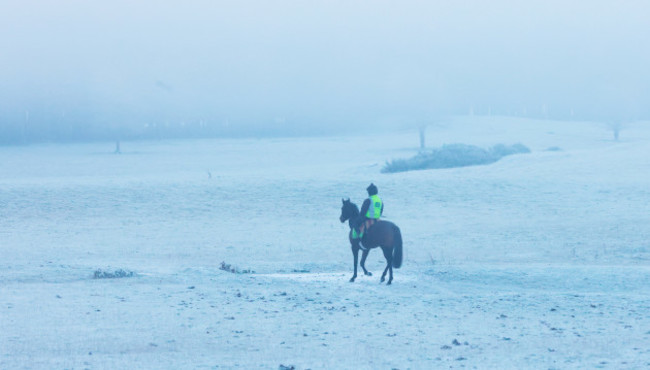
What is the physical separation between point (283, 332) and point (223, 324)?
0.89 m

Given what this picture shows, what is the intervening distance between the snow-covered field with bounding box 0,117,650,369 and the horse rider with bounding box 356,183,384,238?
0.98m

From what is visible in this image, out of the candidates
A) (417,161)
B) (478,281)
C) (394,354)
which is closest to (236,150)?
(417,161)

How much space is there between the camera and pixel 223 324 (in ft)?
34.7

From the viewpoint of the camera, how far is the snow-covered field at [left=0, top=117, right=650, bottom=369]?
925 centimetres

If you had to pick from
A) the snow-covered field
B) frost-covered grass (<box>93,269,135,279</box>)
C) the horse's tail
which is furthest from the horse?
frost-covered grass (<box>93,269,135,279</box>)

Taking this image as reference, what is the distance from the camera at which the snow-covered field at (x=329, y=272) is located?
9.25 metres

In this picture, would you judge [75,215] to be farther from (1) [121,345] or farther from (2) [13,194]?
(1) [121,345]

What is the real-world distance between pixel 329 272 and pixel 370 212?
3.54 metres

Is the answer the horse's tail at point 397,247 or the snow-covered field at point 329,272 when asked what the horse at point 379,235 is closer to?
the horse's tail at point 397,247

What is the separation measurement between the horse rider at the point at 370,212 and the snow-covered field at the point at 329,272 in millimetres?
985

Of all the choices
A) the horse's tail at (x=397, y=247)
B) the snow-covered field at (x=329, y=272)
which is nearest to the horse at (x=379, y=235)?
the horse's tail at (x=397, y=247)

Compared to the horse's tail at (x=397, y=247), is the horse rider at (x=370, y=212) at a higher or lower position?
higher

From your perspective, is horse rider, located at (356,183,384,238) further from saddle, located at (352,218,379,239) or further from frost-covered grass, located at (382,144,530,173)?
frost-covered grass, located at (382,144,530,173)

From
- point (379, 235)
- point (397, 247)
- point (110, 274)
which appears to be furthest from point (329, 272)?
point (110, 274)
